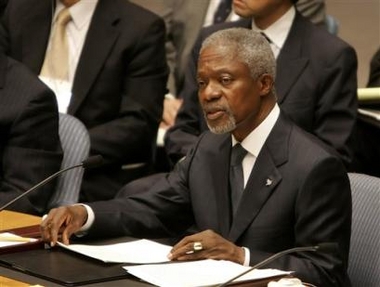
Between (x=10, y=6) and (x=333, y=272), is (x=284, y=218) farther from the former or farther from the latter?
(x=10, y=6)

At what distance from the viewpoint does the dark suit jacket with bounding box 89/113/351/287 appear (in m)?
3.05

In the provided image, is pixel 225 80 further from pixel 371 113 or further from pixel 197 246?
pixel 371 113

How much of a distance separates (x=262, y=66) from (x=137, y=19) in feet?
5.62

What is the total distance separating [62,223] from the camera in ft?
10.2

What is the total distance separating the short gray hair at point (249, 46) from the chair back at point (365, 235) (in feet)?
1.48

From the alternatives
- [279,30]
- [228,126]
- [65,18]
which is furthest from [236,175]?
[65,18]

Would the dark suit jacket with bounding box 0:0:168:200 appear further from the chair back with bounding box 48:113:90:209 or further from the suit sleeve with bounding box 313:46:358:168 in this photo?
the suit sleeve with bounding box 313:46:358:168

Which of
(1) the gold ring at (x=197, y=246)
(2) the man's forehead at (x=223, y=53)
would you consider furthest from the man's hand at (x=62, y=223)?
(2) the man's forehead at (x=223, y=53)

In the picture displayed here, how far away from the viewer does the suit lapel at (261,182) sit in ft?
10.5

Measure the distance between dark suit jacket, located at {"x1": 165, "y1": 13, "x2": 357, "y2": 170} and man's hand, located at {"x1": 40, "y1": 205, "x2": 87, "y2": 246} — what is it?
1371 millimetres

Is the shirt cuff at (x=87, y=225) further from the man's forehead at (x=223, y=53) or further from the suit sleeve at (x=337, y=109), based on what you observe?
the suit sleeve at (x=337, y=109)

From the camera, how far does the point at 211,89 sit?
10.8 ft

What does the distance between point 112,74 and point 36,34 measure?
41 centimetres

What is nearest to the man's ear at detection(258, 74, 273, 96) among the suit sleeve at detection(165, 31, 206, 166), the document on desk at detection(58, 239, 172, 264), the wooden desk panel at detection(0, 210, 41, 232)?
the document on desk at detection(58, 239, 172, 264)
